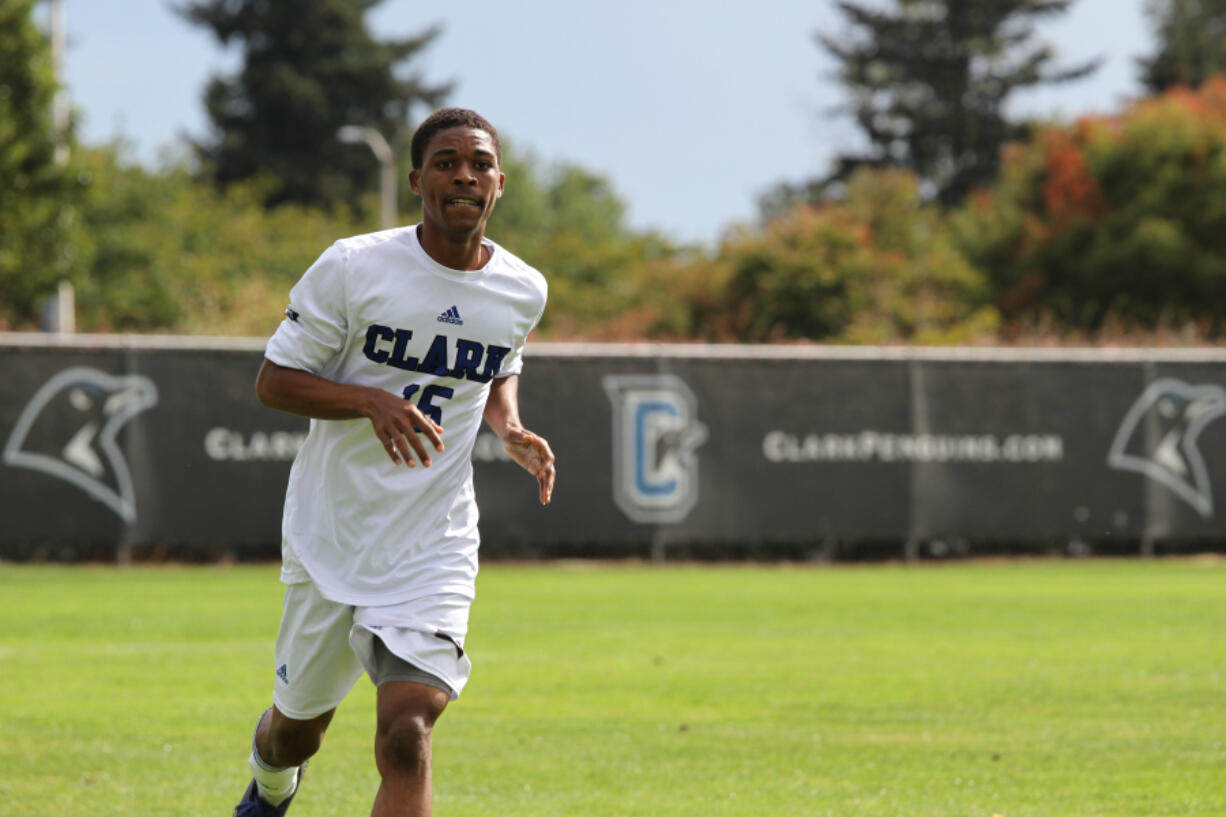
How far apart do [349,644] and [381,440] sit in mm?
714

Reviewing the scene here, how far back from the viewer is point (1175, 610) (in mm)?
16328

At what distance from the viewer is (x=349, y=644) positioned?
5652mm

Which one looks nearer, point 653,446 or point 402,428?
point 402,428

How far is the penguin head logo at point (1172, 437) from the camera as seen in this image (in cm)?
2302

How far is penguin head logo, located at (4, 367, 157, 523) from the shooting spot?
20.2 m

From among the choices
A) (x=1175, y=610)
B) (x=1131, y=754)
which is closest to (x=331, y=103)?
(x=1175, y=610)

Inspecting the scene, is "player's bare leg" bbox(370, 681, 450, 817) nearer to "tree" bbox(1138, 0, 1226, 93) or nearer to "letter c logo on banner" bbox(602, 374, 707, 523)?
"letter c logo on banner" bbox(602, 374, 707, 523)

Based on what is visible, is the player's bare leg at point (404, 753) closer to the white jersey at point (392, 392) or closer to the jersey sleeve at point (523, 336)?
the white jersey at point (392, 392)

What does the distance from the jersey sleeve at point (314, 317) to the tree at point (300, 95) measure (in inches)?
2349

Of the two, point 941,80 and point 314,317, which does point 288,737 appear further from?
point 941,80

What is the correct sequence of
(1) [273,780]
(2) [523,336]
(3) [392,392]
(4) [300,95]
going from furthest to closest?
(4) [300,95]
(1) [273,780]
(2) [523,336]
(3) [392,392]

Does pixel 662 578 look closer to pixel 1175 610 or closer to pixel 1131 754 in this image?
pixel 1175 610

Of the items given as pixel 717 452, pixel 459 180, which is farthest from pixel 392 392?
pixel 717 452

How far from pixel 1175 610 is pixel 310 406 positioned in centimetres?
1250
